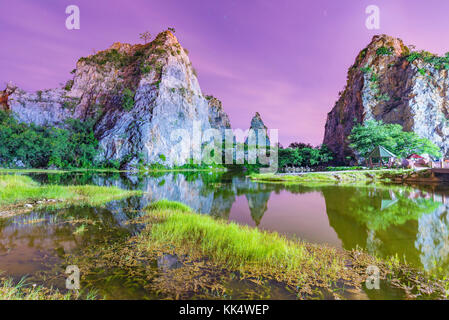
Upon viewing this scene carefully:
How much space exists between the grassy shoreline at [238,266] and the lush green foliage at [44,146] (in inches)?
2202

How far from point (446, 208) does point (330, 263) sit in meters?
11.6

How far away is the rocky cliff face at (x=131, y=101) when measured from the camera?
5901 cm

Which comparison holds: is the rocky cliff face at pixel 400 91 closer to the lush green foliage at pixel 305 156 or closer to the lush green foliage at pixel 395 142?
the lush green foliage at pixel 305 156

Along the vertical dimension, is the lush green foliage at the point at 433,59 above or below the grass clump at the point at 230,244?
above

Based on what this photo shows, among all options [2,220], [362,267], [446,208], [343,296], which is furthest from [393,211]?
[2,220]

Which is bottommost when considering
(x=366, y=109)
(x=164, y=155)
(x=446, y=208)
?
(x=446, y=208)

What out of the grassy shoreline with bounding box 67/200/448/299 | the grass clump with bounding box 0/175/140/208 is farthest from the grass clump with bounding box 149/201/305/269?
the grass clump with bounding box 0/175/140/208

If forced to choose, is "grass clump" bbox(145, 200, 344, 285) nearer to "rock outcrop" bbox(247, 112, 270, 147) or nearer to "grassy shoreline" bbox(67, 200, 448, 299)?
"grassy shoreline" bbox(67, 200, 448, 299)

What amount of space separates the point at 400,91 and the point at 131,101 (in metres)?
73.6

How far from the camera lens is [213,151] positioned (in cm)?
7931

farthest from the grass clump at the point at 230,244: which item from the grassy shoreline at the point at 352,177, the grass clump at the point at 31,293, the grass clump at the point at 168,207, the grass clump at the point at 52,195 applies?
the grassy shoreline at the point at 352,177

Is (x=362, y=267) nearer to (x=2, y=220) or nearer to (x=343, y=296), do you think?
(x=343, y=296)

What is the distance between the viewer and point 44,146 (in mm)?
47219

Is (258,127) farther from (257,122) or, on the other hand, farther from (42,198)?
(42,198)
